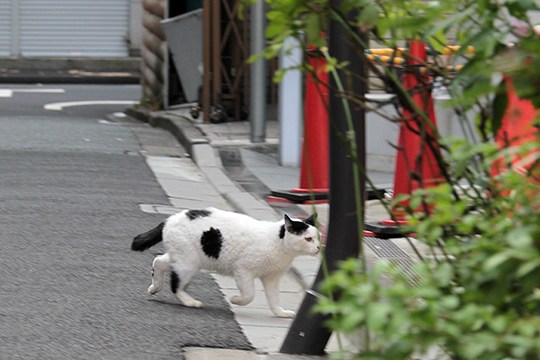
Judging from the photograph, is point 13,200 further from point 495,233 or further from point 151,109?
point 151,109

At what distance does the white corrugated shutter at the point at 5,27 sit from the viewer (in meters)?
29.0

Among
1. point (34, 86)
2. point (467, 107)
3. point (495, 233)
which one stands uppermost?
point (467, 107)

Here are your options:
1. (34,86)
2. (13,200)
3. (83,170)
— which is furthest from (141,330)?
(34,86)

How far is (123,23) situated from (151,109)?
1181cm

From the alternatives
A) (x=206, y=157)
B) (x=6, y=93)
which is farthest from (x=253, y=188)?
(x=6, y=93)

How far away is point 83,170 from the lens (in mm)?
11867

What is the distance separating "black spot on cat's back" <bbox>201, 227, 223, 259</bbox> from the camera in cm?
645

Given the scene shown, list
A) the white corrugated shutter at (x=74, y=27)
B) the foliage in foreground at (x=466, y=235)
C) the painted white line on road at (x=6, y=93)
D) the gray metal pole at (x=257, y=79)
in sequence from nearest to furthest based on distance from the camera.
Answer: the foliage in foreground at (x=466, y=235) < the gray metal pole at (x=257, y=79) < the painted white line on road at (x=6, y=93) < the white corrugated shutter at (x=74, y=27)

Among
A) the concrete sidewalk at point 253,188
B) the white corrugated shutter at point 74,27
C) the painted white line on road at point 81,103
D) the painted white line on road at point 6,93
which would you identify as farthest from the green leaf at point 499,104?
the white corrugated shutter at point 74,27

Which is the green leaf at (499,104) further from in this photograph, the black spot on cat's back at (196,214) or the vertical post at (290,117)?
the vertical post at (290,117)

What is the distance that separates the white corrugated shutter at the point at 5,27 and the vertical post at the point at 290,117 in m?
18.1

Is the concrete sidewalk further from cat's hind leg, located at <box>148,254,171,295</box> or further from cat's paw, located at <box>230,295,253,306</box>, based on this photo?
cat's hind leg, located at <box>148,254,171,295</box>

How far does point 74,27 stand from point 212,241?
2380 centimetres

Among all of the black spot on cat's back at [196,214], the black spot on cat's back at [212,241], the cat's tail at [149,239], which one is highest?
the black spot on cat's back at [196,214]
